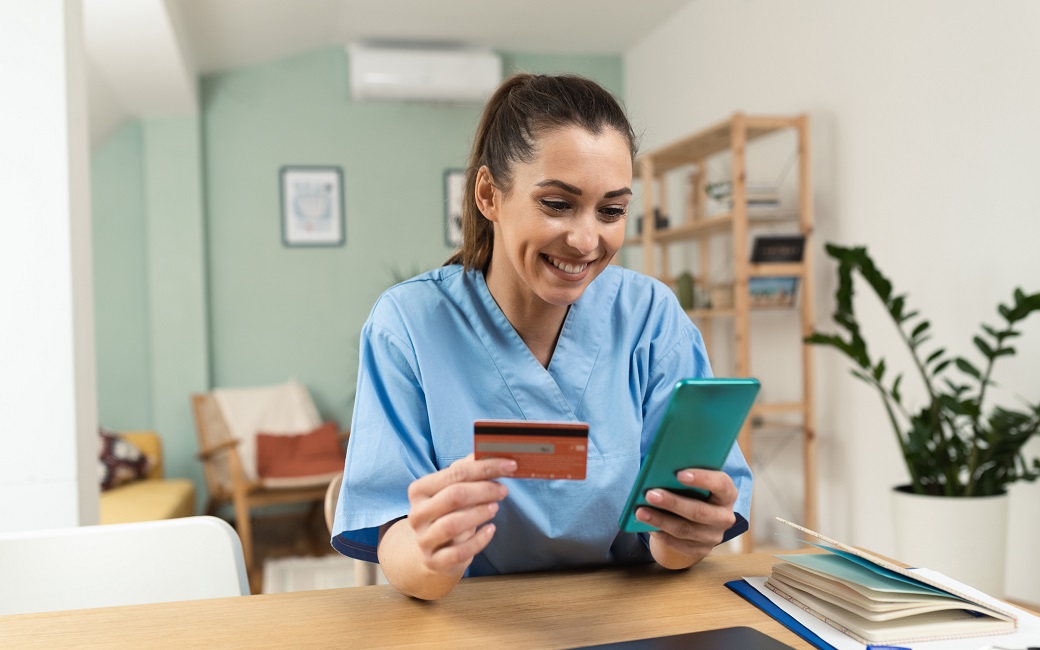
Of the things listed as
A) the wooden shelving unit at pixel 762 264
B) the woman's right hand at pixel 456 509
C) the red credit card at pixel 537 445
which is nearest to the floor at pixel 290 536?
the wooden shelving unit at pixel 762 264

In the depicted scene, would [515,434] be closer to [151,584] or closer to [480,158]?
[480,158]

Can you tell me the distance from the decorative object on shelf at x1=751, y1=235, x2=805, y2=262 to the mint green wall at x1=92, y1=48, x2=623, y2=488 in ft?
7.85

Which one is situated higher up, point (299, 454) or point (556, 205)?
point (556, 205)

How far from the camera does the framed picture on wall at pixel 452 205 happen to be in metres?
5.27

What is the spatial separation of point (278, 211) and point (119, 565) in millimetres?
4076

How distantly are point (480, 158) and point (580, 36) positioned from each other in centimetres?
413

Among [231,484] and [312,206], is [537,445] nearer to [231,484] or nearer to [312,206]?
[231,484]

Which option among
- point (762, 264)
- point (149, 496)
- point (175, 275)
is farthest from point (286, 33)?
point (762, 264)

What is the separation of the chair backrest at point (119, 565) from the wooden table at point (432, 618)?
0.77 feet

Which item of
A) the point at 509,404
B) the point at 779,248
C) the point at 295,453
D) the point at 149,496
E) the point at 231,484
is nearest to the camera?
the point at 509,404

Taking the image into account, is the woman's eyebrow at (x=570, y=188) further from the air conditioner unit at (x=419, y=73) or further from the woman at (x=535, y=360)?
the air conditioner unit at (x=419, y=73)

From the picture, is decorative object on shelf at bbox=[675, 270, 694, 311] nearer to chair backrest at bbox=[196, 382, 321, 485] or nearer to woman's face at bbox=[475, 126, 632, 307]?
chair backrest at bbox=[196, 382, 321, 485]

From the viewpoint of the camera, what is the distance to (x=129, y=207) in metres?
4.93

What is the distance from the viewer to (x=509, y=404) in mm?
1227
